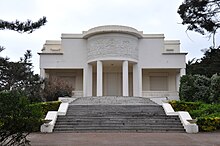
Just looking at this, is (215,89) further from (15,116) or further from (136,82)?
(15,116)

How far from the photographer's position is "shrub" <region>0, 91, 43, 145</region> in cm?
704

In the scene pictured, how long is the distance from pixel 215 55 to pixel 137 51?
296 inches

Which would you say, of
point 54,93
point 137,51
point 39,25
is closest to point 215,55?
point 137,51

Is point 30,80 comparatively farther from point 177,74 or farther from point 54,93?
point 177,74

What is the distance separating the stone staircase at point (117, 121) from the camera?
14.9 m

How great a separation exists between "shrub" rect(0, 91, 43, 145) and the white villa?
69.1 ft

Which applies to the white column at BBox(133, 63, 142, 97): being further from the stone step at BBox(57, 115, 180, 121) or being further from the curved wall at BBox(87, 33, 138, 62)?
the stone step at BBox(57, 115, 180, 121)

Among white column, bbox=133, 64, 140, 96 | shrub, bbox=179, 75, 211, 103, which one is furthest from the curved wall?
shrub, bbox=179, 75, 211, 103

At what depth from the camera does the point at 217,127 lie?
14820 millimetres

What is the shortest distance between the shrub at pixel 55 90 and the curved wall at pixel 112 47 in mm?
4166

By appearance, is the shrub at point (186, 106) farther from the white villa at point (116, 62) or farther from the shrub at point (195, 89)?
the white villa at point (116, 62)

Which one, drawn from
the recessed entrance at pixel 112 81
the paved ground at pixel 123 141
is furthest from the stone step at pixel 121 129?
the recessed entrance at pixel 112 81

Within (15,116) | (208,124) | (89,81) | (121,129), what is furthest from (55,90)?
(15,116)

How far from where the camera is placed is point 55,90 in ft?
86.9
